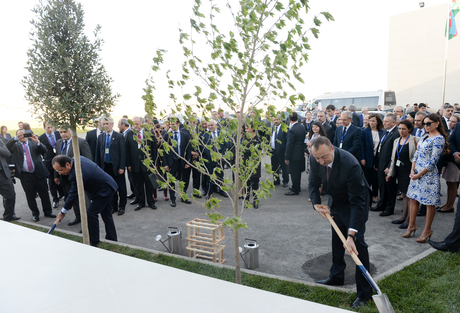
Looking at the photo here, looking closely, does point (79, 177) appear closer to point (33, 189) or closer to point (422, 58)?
point (33, 189)

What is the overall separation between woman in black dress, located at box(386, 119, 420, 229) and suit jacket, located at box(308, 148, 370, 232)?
2.97m

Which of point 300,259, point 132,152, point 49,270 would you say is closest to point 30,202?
point 132,152

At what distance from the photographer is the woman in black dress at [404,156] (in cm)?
605

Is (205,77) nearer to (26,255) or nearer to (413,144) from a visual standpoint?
(26,255)

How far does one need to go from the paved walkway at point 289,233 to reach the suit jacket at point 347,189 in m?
1.14

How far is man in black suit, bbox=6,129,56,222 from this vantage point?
746 centimetres

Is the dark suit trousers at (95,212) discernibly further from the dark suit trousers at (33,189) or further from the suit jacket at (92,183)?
the dark suit trousers at (33,189)

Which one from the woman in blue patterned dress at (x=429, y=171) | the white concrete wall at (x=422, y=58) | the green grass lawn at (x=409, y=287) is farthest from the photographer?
the white concrete wall at (x=422, y=58)

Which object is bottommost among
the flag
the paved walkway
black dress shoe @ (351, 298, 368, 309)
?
the paved walkway

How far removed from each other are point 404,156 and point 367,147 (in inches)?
58.3

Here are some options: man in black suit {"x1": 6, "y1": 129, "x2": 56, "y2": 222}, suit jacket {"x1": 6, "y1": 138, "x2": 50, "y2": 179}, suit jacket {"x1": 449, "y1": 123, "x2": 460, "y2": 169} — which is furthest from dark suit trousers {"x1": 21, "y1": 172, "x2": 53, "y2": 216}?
suit jacket {"x1": 449, "y1": 123, "x2": 460, "y2": 169}

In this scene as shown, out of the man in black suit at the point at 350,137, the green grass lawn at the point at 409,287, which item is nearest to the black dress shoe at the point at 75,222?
the green grass lawn at the point at 409,287

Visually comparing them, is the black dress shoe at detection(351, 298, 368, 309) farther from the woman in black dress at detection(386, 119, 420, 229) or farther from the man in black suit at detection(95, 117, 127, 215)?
the man in black suit at detection(95, 117, 127, 215)

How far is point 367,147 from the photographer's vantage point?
760 centimetres
